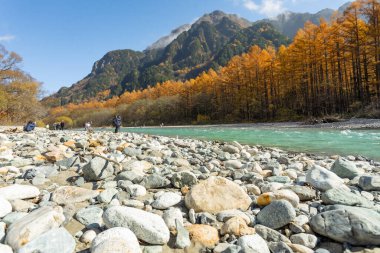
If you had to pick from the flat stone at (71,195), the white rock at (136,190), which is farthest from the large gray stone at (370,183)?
the flat stone at (71,195)

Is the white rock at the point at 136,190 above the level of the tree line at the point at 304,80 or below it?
below

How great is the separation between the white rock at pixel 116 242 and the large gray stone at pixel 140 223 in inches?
5.8

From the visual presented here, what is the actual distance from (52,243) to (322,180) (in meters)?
3.45

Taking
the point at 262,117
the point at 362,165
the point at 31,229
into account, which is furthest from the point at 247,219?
the point at 262,117

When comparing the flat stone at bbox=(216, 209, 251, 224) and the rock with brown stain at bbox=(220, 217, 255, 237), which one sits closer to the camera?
the rock with brown stain at bbox=(220, 217, 255, 237)

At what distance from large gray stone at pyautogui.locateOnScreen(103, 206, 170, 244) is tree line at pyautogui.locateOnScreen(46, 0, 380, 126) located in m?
25.3

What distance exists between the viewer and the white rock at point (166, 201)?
120 inches

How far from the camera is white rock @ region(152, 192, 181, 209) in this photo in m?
3.05

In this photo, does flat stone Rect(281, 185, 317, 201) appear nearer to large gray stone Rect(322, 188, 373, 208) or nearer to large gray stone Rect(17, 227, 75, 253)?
large gray stone Rect(322, 188, 373, 208)

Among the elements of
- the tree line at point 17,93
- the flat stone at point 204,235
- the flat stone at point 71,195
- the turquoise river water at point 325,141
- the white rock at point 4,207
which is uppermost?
the tree line at point 17,93

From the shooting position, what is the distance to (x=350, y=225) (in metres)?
2.29

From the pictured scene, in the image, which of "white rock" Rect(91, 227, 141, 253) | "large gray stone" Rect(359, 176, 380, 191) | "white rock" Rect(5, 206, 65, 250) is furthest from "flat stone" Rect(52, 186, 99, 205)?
"large gray stone" Rect(359, 176, 380, 191)

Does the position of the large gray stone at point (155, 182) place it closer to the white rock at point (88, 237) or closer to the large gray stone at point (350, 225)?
the white rock at point (88, 237)

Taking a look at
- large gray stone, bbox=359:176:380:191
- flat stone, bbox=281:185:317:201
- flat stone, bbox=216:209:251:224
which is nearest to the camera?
flat stone, bbox=216:209:251:224
